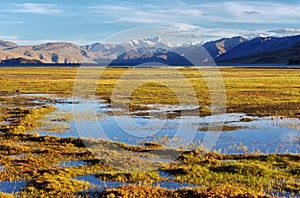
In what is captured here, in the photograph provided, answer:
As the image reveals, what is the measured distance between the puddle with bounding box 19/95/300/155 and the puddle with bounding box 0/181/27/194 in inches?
375

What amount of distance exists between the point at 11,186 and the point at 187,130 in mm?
15570

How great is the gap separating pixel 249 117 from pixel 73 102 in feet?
74.3

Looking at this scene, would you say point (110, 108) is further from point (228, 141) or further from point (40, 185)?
point (40, 185)

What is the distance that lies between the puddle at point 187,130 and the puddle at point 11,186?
9.52 m

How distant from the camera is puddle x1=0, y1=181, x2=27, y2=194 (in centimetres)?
1501

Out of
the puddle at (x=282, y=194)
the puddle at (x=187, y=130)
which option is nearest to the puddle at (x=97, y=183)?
the puddle at (x=282, y=194)

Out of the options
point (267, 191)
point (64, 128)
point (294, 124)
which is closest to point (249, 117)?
point (294, 124)

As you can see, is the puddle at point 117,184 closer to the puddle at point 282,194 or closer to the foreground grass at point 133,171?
the foreground grass at point 133,171

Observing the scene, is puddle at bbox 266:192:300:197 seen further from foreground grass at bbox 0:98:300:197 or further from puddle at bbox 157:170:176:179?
puddle at bbox 157:170:176:179

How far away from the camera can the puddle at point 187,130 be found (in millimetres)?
23969

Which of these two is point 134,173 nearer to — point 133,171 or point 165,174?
point 133,171

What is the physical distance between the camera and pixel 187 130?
28.5m

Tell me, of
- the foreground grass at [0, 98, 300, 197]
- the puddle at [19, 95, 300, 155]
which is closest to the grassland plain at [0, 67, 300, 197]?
the foreground grass at [0, 98, 300, 197]

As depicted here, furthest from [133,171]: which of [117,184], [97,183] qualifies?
[97,183]
